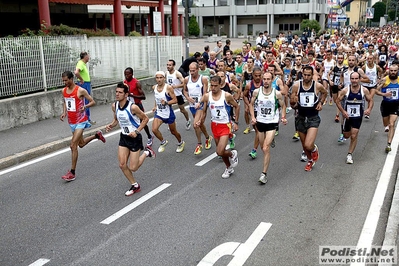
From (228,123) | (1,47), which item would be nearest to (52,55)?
(1,47)

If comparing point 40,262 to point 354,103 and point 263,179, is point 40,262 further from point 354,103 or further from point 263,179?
point 354,103

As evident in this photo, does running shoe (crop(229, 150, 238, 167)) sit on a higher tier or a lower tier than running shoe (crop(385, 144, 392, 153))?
higher

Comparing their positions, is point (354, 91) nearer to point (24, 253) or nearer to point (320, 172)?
point (320, 172)

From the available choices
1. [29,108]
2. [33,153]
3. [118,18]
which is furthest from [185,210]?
[118,18]

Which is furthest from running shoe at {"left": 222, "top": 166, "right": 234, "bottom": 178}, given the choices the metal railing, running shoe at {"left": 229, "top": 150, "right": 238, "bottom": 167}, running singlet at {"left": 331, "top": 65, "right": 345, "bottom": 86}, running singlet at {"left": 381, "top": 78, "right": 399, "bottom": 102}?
the metal railing

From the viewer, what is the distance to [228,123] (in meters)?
8.28

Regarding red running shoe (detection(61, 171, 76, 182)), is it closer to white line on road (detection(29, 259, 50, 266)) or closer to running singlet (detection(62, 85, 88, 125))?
running singlet (detection(62, 85, 88, 125))

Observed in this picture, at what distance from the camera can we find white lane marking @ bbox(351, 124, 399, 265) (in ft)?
18.5

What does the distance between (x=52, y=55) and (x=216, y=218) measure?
30.2ft

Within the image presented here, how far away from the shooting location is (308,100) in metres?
8.42

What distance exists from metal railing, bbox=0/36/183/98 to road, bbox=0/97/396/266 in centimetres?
360

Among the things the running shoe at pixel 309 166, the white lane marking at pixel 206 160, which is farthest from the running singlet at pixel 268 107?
the white lane marking at pixel 206 160

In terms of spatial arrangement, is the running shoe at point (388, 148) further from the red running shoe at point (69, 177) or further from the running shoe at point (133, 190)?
the red running shoe at point (69, 177)

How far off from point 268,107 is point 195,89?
2473mm
